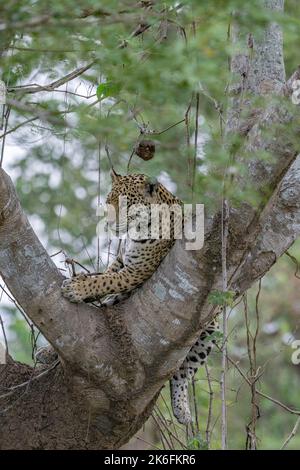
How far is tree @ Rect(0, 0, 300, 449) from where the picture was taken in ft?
17.7

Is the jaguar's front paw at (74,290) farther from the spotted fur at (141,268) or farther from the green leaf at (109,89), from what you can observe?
the green leaf at (109,89)

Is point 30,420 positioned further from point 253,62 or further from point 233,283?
point 253,62

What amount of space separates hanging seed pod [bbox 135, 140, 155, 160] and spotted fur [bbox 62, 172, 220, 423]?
1.87ft

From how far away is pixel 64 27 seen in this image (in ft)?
17.8

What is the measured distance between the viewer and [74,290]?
621 cm

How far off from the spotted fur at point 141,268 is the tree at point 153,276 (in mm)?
490

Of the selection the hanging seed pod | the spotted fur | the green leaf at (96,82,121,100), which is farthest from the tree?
the spotted fur

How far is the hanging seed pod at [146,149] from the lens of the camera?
21.6 ft

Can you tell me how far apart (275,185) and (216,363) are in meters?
3.63

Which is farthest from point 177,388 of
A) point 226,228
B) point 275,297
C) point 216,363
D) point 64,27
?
point 275,297

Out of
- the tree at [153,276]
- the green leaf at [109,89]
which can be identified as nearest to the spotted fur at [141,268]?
the tree at [153,276]

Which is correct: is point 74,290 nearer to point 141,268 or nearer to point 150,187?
point 141,268

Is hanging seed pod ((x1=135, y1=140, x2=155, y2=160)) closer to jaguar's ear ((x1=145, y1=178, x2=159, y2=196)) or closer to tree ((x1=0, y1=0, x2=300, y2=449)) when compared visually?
tree ((x1=0, y1=0, x2=300, y2=449))

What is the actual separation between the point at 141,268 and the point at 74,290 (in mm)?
985
